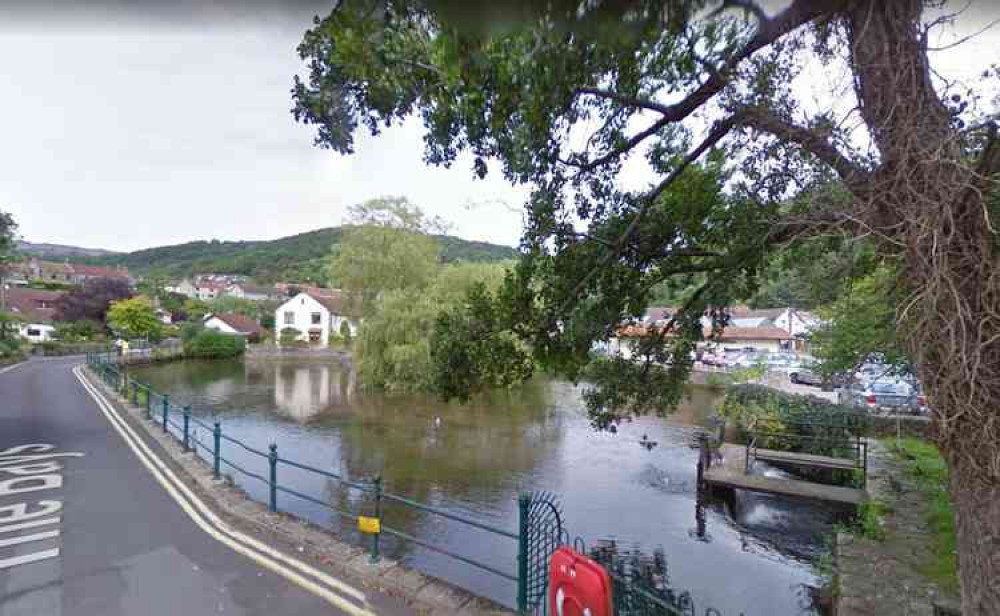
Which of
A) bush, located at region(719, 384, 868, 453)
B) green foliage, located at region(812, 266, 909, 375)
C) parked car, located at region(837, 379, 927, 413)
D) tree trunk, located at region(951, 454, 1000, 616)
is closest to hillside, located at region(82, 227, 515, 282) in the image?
bush, located at region(719, 384, 868, 453)

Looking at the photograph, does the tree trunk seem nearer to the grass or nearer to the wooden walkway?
the grass

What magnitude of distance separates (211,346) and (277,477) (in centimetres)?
3518

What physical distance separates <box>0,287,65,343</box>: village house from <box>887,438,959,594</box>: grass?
2283 inches

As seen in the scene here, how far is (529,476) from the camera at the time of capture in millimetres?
12875

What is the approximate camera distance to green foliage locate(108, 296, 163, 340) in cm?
3912

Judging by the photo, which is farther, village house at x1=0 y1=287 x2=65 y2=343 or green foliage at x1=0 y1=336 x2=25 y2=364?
village house at x1=0 y1=287 x2=65 y2=343

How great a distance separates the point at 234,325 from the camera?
55250mm

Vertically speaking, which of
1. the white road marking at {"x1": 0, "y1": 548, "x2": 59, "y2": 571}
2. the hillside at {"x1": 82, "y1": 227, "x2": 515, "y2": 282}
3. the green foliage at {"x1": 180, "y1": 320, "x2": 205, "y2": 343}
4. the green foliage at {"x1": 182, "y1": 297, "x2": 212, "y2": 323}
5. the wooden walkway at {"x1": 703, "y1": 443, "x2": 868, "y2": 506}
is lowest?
the wooden walkway at {"x1": 703, "y1": 443, "x2": 868, "y2": 506}

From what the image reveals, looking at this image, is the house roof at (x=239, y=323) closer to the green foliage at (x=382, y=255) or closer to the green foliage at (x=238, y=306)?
the green foliage at (x=238, y=306)

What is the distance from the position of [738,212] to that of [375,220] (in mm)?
27228

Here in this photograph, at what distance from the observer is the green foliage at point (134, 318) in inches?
1540

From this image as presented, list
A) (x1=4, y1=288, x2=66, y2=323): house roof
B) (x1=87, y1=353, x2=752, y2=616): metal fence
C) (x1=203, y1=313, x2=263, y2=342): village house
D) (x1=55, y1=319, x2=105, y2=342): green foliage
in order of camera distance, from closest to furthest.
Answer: (x1=87, y1=353, x2=752, y2=616): metal fence, (x1=55, y1=319, x2=105, y2=342): green foliage, (x1=4, y1=288, x2=66, y2=323): house roof, (x1=203, y1=313, x2=263, y2=342): village house

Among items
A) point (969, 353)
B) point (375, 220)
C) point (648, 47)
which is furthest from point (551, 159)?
point (375, 220)

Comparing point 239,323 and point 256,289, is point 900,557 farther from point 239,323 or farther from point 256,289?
point 256,289
